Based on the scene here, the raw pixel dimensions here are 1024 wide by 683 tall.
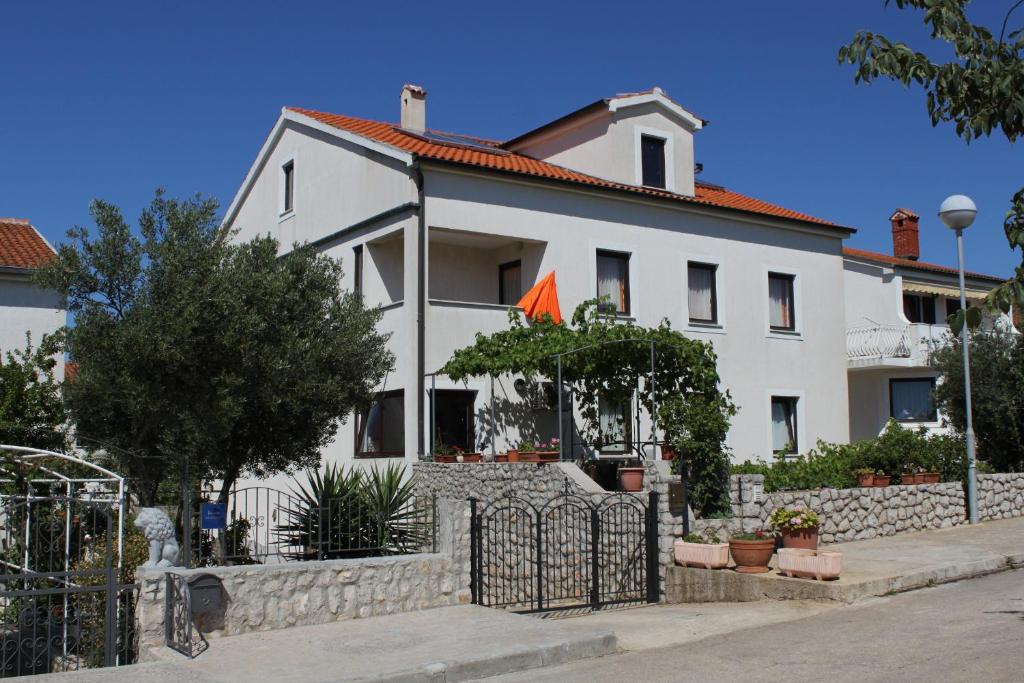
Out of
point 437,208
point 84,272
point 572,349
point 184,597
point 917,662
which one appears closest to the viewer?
point 917,662

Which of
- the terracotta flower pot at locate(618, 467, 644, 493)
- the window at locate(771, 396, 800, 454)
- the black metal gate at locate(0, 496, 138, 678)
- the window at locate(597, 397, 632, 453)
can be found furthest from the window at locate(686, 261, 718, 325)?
the black metal gate at locate(0, 496, 138, 678)

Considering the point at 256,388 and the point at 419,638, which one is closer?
the point at 419,638

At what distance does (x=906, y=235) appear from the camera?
35.2 metres

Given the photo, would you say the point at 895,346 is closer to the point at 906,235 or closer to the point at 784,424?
the point at 784,424

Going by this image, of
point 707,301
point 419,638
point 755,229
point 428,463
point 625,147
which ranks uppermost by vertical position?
point 625,147

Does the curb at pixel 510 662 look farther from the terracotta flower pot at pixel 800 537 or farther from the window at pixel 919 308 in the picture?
the window at pixel 919 308

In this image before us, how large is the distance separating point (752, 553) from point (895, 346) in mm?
15205

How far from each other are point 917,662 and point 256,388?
8239 millimetres

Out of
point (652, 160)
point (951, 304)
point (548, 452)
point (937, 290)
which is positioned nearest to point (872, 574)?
point (548, 452)

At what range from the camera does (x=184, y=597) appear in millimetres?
10023

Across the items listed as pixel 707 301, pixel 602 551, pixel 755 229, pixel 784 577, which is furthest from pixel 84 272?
pixel 755 229

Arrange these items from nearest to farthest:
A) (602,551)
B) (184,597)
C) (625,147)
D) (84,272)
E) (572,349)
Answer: (184,597) < (84,272) < (602,551) < (572,349) < (625,147)

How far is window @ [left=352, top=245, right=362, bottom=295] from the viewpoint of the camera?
21.7 meters

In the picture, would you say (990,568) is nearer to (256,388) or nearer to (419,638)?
(419,638)
